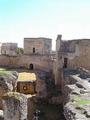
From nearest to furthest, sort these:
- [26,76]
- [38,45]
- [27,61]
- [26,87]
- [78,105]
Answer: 1. [78,105]
2. [26,87]
3. [26,76]
4. [27,61]
5. [38,45]

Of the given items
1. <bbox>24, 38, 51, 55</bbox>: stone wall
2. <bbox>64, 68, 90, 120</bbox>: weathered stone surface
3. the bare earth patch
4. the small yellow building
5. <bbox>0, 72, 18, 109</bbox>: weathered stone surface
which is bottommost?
the small yellow building

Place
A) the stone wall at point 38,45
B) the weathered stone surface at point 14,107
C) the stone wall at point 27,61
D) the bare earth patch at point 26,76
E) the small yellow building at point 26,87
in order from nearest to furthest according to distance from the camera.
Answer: the weathered stone surface at point 14,107
the small yellow building at point 26,87
the bare earth patch at point 26,76
the stone wall at point 27,61
the stone wall at point 38,45

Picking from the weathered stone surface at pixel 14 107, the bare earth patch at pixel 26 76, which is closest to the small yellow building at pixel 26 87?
the bare earth patch at pixel 26 76

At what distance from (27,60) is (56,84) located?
761cm

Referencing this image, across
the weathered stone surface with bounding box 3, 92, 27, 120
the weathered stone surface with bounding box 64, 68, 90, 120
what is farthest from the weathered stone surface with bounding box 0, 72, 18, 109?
the weathered stone surface with bounding box 3, 92, 27, 120

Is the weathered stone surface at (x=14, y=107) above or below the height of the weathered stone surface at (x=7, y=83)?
above

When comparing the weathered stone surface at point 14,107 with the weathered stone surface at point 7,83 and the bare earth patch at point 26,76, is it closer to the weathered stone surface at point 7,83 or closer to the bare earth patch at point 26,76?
the weathered stone surface at point 7,83

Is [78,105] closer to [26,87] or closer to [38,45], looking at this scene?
[26,87]

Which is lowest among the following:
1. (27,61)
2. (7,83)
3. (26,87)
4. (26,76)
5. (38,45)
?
(26,87)

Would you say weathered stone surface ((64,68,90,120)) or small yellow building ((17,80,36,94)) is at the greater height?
weathered stone surface ((64,68,90,120))

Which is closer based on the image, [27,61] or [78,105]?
[78,105]

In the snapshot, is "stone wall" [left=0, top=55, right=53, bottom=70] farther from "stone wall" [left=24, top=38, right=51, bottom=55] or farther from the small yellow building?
the small yellow building

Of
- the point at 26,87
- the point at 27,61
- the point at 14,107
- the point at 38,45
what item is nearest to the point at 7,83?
the point at 26,87

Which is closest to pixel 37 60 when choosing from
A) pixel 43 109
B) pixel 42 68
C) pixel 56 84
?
pixel 42 68
